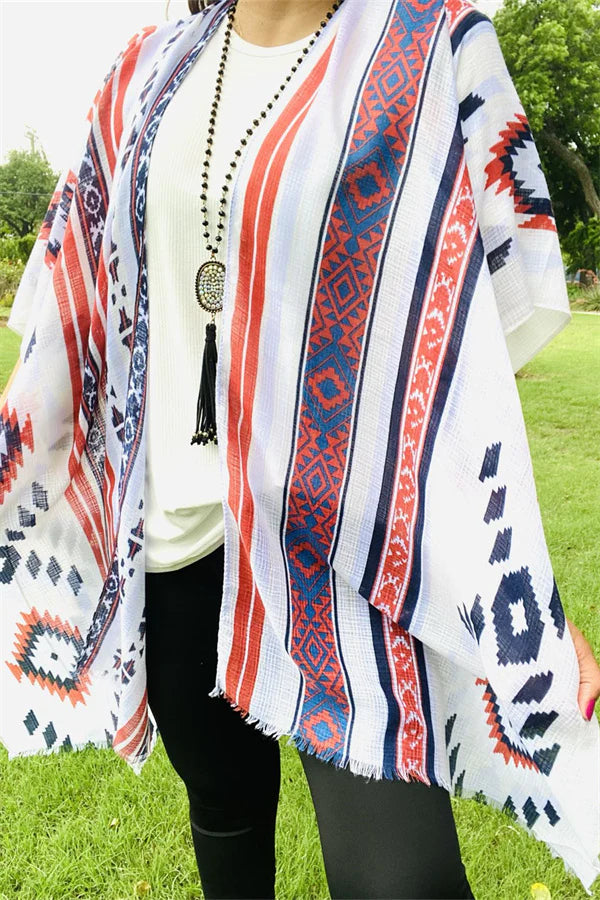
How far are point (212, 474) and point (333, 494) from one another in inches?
7.8

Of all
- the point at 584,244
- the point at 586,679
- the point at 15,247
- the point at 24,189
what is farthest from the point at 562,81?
the point at 586,679

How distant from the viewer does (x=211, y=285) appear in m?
1.29

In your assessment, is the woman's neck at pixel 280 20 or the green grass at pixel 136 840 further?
the green grass at pixel 136 840

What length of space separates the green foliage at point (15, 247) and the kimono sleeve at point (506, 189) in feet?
38.0

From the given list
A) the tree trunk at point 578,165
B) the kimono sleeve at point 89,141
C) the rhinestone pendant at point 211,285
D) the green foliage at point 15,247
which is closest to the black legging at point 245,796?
the rhinestone pendant at point 211,285

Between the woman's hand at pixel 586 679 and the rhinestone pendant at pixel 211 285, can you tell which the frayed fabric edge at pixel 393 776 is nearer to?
the woman's hand at pixel 586 679

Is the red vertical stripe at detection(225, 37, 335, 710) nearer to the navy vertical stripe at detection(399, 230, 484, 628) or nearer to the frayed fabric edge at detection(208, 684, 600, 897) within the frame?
the frayed fabric edge at detection(208, 684, 600, 897)

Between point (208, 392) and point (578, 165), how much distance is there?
12485mm

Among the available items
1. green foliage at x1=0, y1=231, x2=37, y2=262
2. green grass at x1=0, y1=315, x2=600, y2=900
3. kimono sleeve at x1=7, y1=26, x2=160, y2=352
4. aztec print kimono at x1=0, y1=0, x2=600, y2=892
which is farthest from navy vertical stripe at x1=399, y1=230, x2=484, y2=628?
green foliage at x1=0, y1=231, x2=37, y2=262

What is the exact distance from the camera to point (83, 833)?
236cm

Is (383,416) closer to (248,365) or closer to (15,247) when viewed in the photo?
(248,365)

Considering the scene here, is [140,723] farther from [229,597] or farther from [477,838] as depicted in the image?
[477,838]

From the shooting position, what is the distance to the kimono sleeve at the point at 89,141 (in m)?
1.50

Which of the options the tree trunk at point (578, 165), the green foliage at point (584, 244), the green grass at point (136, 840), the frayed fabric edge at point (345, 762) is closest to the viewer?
the frayed fabric edge at point (345, 762)
